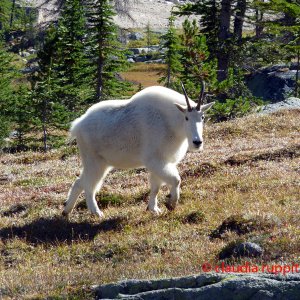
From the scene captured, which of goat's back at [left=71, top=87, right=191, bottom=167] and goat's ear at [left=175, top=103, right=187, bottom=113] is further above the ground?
goat's ear at [left=175, top=103, right=187, bottom=113]

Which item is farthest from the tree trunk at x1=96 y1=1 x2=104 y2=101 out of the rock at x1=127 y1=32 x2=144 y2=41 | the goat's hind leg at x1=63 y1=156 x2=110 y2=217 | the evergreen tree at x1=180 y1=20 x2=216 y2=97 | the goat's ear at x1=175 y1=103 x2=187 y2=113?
the rock at x1=127 y1=32 x2=144 y2=41

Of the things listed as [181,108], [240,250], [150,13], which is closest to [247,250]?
[240,250]

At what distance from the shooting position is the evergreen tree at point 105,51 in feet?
101

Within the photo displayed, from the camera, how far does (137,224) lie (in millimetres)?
10078

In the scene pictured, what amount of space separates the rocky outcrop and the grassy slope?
0.46 meters

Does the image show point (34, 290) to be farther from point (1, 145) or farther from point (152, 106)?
point (1, 145)

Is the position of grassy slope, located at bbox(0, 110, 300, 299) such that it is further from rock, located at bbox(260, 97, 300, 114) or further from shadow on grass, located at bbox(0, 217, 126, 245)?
rock, located at bbox(260, 97, 300, 114)

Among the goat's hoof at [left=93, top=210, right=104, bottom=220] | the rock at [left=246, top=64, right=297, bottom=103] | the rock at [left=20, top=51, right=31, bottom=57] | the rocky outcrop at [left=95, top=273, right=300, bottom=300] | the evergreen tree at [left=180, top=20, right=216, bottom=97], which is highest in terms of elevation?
the rocky outcrop at [left=95, top=273, right=300, bottom=300]

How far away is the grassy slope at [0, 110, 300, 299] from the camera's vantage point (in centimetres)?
725

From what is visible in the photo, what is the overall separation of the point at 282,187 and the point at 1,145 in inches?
759

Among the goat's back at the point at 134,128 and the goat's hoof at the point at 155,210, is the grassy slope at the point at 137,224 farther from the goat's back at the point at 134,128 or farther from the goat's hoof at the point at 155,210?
the goat's back at the point at 134,128

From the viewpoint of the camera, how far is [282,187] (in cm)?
1147

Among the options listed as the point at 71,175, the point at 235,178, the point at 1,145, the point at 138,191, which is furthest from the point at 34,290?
the point at 1,145

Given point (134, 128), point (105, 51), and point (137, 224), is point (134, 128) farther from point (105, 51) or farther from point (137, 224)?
point (105, 51)
